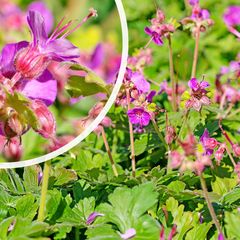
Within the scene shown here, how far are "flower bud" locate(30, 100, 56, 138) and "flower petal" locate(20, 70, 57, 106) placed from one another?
0.27ft

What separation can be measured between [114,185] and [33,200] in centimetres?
18

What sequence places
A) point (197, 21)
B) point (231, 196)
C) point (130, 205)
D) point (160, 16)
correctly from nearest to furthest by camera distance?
1. point (130, 205)
2. point (231, 196)
3. point (160, 16)
4. point (197, 21)

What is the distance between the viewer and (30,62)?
1.40 m

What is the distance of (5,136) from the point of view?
140 cm

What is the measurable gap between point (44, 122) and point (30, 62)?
0.13 meters

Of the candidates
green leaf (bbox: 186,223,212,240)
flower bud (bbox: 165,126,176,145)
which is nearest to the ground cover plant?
flower bud (bbox: 165,126,176,145)

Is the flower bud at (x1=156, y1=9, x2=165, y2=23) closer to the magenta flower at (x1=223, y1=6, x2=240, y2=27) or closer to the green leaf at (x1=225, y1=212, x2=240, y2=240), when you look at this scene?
→ the green leaf at (x1=225, y1=212, x2=240, y2=240)

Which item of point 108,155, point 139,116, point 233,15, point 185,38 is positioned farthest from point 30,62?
point 233,15

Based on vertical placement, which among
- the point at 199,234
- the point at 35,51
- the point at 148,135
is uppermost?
the point at 35,51

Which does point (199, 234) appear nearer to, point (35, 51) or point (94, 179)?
point (94, 179)

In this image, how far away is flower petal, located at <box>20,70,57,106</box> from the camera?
1417 millimetres

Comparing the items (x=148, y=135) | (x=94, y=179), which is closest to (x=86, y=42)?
(x=148, y=135)

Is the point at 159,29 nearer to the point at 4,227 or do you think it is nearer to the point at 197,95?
the point at 197,95

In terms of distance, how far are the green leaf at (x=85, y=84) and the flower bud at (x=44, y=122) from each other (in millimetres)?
105
